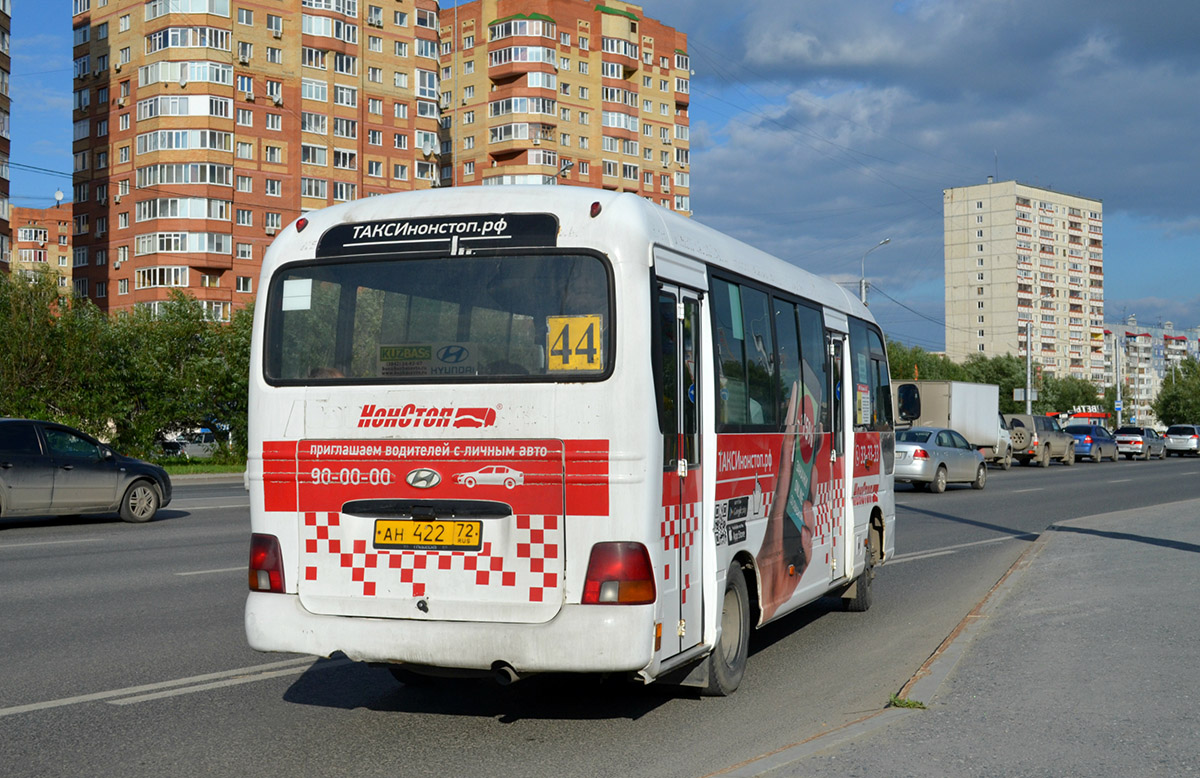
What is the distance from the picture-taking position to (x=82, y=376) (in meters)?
39.3

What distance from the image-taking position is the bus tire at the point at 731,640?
24.1 feet

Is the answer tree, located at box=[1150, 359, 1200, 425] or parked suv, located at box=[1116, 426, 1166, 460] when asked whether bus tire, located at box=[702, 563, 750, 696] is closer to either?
parked suv, located at box=[1116, 426, 1166, 460]

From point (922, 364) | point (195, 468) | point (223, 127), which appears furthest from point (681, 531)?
point (922, 364)

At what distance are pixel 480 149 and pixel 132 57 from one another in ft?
90.9

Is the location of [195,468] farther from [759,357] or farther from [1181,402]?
[1181,402]

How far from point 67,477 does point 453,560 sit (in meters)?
14.0

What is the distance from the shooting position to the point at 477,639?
6270 millimetres

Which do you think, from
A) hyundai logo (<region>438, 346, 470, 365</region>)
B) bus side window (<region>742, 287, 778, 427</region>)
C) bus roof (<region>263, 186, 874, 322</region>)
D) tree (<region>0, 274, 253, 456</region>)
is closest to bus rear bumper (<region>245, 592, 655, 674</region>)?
hyundai logo (<region>438, 346, 470, 365</region>)

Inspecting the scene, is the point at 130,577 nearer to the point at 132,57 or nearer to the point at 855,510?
the point at 855,510

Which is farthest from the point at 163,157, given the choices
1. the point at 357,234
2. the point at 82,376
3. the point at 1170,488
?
the point at 357,234

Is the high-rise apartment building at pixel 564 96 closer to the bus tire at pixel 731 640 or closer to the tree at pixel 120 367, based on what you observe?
the tree at pixel 120 367

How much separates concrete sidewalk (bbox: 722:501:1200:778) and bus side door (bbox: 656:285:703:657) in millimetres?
1003

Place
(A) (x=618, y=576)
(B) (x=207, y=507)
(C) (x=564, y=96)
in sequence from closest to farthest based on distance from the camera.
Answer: (A) (x=618, y=576), (B) (x=207, y=507), (C) (x=564, y=96)

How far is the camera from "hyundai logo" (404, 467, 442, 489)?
6.46m
